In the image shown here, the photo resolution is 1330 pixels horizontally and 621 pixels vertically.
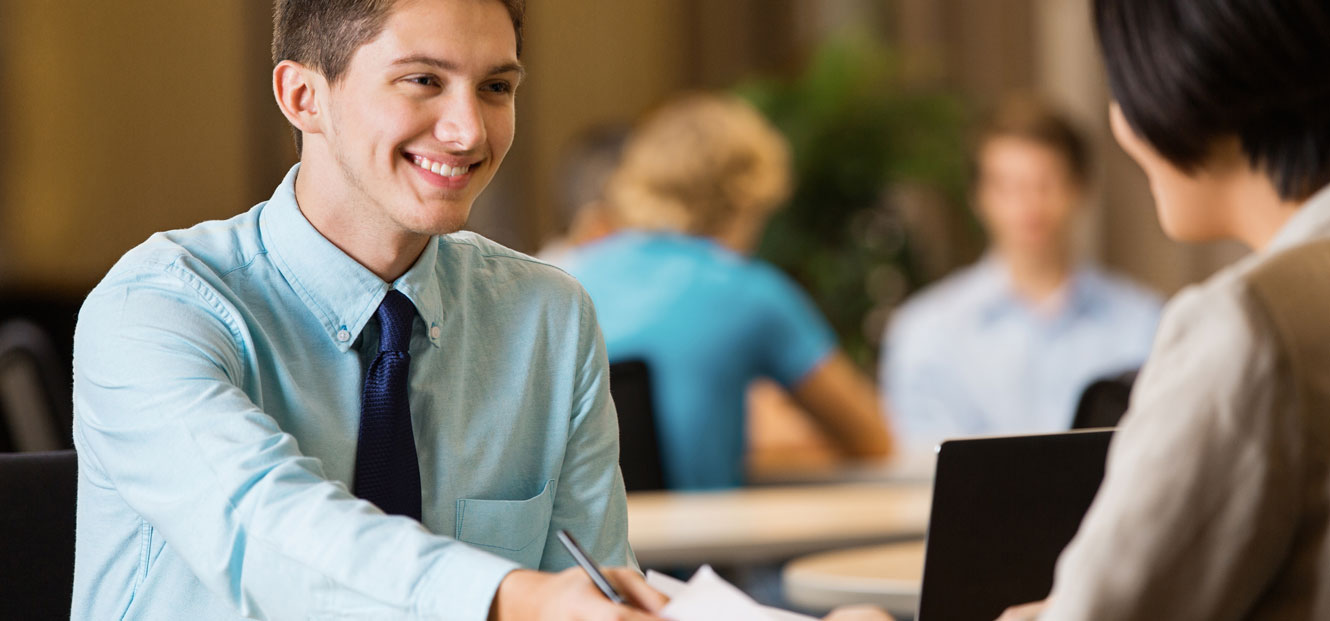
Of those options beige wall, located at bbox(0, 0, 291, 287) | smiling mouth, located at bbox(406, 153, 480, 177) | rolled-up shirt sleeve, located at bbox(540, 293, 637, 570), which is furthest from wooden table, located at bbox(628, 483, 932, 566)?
beige wall, located at bbox(0, 0, 291, 287)

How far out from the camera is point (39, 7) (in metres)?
5.20

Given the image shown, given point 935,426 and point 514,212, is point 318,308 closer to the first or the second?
point 935,426

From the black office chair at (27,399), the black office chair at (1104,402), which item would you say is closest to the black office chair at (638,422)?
the black office chair at (1104,402)

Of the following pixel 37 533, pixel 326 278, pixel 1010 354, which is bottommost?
pixel 1010 354

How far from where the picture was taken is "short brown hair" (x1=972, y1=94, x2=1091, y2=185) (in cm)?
Answer: 392

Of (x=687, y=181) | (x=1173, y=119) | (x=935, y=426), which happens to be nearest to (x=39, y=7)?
(x=687, y=181)

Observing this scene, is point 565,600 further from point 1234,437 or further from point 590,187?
point 590,187

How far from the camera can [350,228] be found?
1228 millimetres

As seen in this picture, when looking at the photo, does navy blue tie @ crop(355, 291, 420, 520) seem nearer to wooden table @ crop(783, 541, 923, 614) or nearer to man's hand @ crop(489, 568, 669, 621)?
man's hand @ crop(489, 568, 669, 621)

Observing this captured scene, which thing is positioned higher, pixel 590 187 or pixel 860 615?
pixel 860 615

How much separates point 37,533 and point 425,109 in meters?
0.53

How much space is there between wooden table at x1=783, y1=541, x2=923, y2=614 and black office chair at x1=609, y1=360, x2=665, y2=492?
472 millimetres

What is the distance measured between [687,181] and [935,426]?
1394 millimetres

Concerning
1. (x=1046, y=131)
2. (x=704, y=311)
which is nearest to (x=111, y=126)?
(x=704, y=311)
